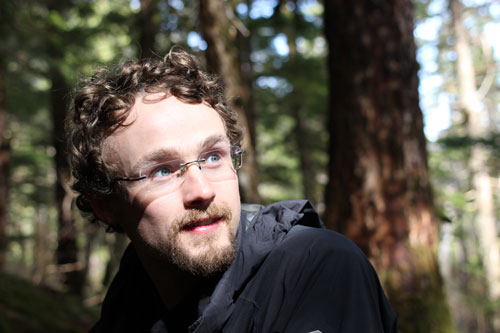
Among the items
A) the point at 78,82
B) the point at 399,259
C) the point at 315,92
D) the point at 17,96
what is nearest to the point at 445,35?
the point at 315,92

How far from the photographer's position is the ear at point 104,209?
2261mm

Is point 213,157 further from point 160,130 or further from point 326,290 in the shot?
point 326,290

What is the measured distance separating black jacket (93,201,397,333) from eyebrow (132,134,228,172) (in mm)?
397

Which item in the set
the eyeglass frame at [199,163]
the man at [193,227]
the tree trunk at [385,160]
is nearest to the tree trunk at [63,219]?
the tree trunk at [385,160]

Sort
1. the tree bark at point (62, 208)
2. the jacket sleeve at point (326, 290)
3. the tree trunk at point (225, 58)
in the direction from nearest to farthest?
1. the jacket sleeve at point (326, 290)
2. the tree trunk at point (225, 58)
3. the tree bark at point (62, 208)

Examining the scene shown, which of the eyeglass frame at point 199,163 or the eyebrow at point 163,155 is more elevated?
the eyebrow at point 163,155

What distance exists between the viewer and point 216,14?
4.86m

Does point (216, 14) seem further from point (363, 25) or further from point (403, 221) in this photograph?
point (403, 221)

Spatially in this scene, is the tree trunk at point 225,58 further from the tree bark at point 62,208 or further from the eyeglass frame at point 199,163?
the tree bark at point 62,208

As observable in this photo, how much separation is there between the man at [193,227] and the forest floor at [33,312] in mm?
3373

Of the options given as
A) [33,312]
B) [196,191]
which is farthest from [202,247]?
[33,312]

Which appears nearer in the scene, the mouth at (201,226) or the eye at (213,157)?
the mouth at (201,226)

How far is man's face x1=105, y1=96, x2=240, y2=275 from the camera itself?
5.71ft

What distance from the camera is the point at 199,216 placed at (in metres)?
1.74
